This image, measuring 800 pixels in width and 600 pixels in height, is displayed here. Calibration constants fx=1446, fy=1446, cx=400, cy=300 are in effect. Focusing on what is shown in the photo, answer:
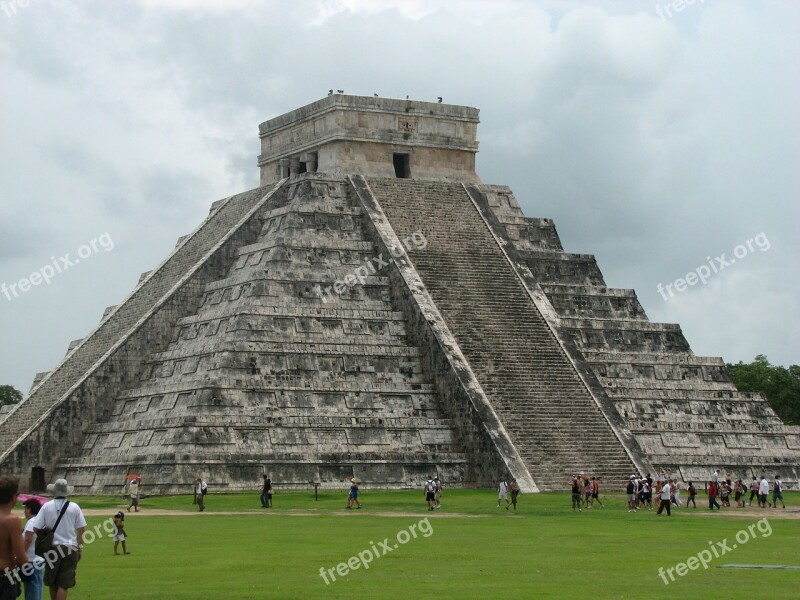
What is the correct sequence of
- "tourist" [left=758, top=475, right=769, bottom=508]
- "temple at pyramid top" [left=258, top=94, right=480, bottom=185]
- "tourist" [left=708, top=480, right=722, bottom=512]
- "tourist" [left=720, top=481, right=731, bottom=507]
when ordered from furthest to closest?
"temple at pyramid top" [left=258, top=94, right=480, bottom=185] → "tourist" [left=758, top=475, right=769, bottom=508] → "tourist" [left=720, top=481, right=731, bottom=507] → "tourist" [left=708, top=480, right=722, bottom=512]

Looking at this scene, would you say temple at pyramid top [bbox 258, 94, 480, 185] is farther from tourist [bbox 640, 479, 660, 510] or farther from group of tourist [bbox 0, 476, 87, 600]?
group of tourist [bbox 0, 476, 87, 600]

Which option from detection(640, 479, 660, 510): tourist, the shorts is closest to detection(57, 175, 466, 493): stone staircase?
detection(640, 479, 660, 510): tourist

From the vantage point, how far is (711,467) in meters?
40.8

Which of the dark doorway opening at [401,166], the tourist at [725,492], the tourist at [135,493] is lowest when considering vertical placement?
the tourist at [135,493]

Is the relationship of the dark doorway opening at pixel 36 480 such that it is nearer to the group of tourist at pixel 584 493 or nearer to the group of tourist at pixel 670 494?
the group of tourist at pixel 584 493

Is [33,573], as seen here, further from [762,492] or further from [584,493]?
[762,492]

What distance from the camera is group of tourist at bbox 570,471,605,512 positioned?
31312 mm

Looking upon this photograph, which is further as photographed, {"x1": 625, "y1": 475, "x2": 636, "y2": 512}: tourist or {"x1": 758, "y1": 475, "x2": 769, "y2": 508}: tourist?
{"x1": 758, "y1": 475, "x2": 769, "y2": 508}: tourist

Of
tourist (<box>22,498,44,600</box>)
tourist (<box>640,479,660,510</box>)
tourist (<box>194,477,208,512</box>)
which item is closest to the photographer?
tourist (<box>22,498,44,600</box>)

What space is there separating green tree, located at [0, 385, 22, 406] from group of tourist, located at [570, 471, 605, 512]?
47505 mm

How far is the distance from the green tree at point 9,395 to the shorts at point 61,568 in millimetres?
62569

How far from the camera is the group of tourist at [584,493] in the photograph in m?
31.3

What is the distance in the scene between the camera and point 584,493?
108ft

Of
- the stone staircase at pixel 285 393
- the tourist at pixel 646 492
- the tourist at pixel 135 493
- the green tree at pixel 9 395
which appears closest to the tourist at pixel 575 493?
the tourist at pixel 646 492
